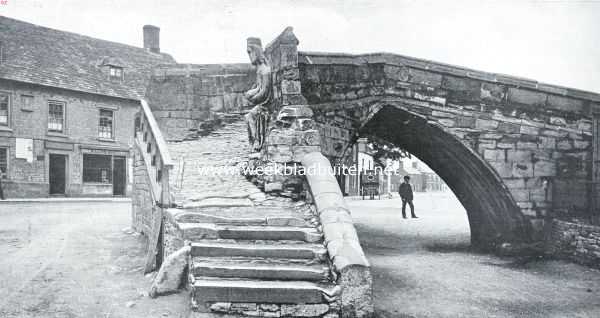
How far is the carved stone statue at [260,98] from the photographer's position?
25.1 feet

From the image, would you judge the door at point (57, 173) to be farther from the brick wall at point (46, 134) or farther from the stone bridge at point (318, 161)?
the stone bridge at point (318, 161)

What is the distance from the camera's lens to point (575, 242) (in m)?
8.46

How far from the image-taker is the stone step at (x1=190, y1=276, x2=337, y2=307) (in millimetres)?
4332

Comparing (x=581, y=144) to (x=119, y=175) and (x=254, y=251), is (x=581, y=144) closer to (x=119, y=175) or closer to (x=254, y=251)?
(x=254, y=251)

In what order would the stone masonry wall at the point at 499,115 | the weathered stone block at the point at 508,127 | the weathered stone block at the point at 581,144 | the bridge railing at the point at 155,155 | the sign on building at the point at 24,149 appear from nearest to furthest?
the bridge railing at the point at 155,155 → the stone masonry wall at the point at 499,115 → the weathered stone block at the point at 508,127 → the weathered stone block at the point at 581,144 → the sign on building at the point at 24,149

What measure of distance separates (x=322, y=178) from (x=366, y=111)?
8.22ft

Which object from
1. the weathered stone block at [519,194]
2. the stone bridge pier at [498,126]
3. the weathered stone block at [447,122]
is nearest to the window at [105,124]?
the stone bridge pier at [498,126]

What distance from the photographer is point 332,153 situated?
798 centimetres

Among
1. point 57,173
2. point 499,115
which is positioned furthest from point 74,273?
point 57,173

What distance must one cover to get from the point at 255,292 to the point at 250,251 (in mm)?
693

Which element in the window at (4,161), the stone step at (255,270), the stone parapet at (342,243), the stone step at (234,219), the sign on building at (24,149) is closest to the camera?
the stone parapet at (342,243)

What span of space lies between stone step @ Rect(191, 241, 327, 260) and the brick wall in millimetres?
18851

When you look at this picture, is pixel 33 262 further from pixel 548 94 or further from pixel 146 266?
pixel 548 94

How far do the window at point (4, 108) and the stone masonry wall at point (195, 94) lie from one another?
1387 centimetres
